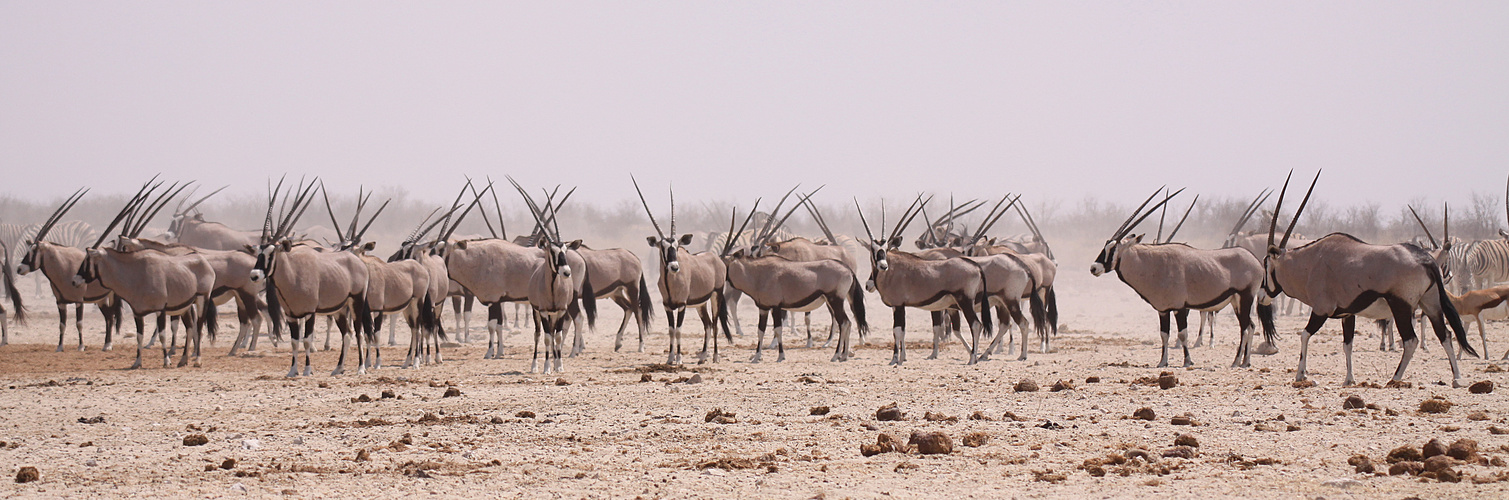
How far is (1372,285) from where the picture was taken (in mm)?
10195

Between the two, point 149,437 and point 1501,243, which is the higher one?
point 1501,243

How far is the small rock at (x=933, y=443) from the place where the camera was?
703 centimetres

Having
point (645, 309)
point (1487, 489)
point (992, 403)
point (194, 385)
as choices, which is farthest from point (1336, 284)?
point (194, 385)

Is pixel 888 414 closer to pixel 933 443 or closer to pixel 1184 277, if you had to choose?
pixel 933 443

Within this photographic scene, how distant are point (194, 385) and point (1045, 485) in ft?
29.5

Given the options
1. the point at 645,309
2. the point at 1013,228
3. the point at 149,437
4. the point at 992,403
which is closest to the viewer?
the point at 149,437

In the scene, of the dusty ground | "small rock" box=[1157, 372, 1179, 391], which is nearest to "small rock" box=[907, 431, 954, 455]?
the dusty ground

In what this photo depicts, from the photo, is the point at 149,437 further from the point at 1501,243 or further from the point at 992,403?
the point at 1501,243

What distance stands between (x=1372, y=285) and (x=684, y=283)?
792 centimetres

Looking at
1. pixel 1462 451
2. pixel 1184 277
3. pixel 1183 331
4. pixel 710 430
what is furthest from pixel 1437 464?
pixel 1184 277

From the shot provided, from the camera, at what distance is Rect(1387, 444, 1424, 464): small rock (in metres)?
6.37

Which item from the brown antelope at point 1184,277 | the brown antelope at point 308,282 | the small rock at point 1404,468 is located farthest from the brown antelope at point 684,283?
the small rock at point 1404,468

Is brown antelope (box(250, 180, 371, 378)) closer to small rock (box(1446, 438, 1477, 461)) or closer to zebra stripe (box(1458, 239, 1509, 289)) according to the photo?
small rock (box(1446, 438, 1477, 461))

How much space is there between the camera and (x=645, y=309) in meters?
17.2
